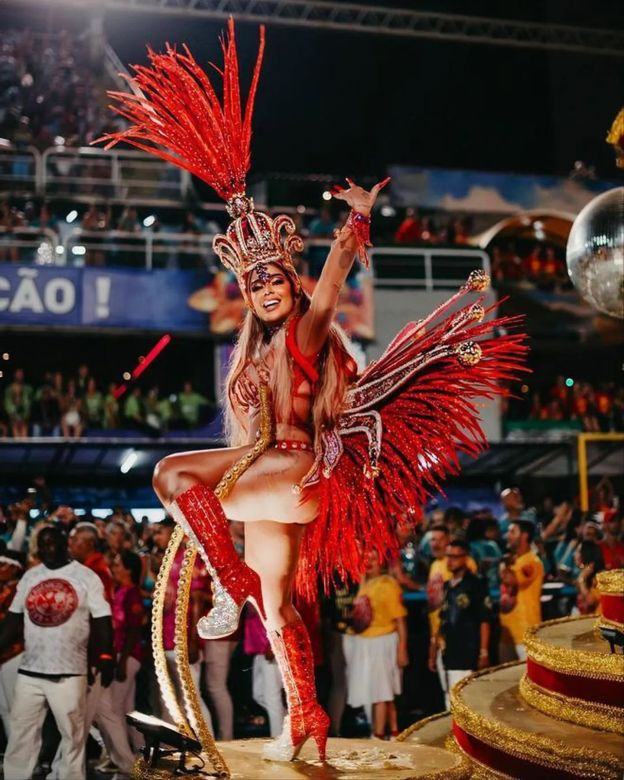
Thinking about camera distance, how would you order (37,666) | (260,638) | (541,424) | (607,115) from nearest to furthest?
(37,666)
(260,638)
(541,424)
(607,115)

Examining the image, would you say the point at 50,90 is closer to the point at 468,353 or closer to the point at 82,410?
the point at 82,410

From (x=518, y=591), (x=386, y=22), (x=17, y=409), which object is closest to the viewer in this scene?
(x=518, y=591)

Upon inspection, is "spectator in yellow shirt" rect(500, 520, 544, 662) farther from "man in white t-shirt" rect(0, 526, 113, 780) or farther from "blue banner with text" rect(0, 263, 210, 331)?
"blue banner with text" rect(0, 263, 210, 331)

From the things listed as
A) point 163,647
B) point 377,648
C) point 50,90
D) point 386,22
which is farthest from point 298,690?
point 50,90

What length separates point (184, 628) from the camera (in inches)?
147

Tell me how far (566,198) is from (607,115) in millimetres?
1389

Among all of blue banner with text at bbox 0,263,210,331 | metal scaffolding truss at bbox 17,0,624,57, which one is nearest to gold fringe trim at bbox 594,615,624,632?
blue banner with text at bbox 0,263,210,331

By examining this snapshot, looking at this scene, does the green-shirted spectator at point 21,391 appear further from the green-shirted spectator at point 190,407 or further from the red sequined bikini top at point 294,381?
the red sequined bikini top at point 294,381

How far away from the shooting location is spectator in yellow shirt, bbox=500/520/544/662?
7.21m

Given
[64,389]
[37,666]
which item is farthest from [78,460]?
[37,666]

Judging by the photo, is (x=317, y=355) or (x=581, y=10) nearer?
(x=317, y=355)

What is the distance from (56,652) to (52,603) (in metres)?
0.25

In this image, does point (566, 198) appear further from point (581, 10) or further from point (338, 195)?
point (338, 195)

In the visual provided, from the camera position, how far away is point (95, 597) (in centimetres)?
588
